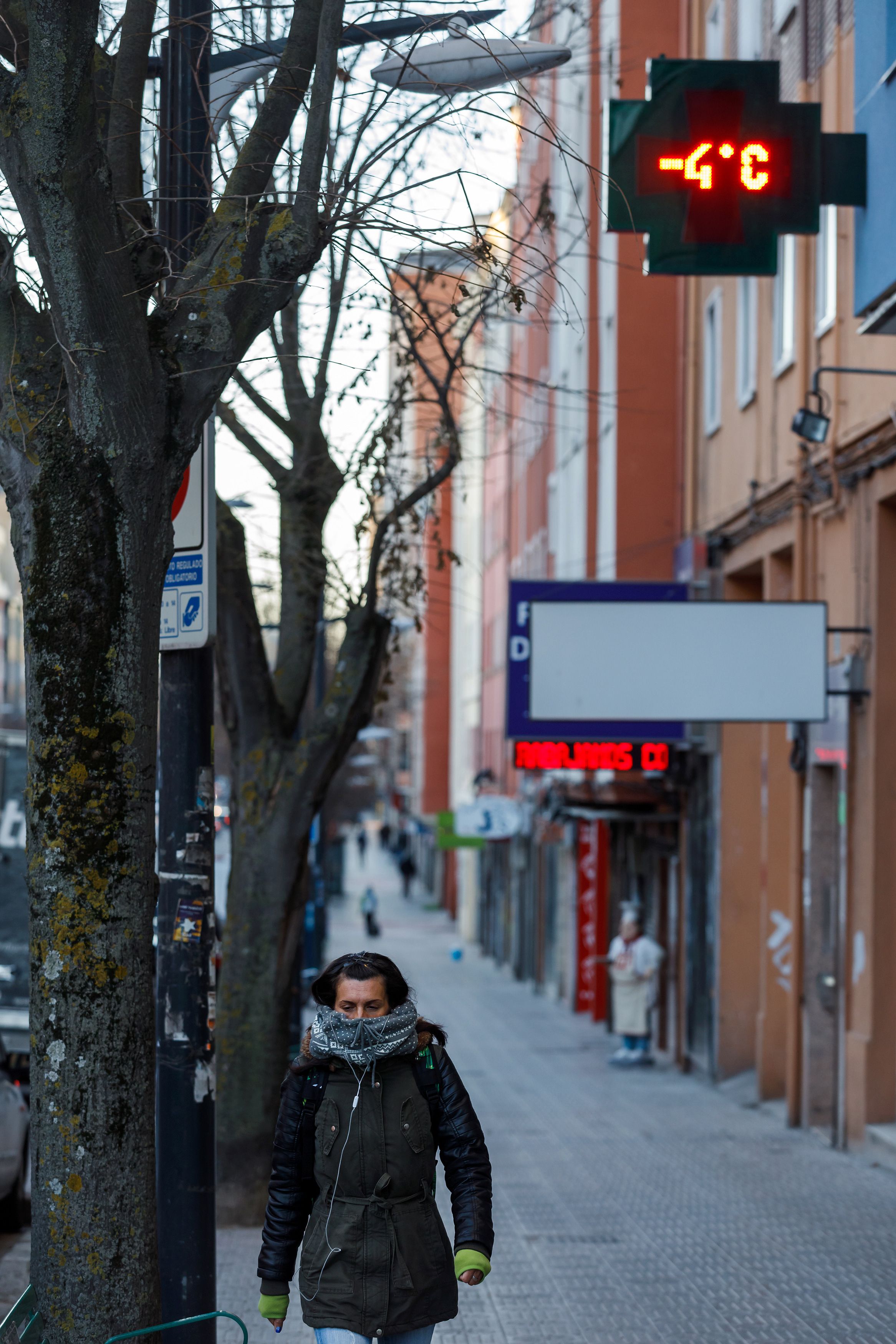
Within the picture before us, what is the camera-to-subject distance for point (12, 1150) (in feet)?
32.5

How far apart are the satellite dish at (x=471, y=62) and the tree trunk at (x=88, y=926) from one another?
2.66 metres

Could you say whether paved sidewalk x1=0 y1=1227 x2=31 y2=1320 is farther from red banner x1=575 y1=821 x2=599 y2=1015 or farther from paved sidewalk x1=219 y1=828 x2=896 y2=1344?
red banner x1=575 y1=821 x2=599 y2=1015

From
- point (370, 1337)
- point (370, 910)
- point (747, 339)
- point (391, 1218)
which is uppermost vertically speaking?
point (747, 339)

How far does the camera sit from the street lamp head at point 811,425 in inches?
520

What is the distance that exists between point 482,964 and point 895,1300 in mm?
35788

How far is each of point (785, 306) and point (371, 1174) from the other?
1270 centimetres

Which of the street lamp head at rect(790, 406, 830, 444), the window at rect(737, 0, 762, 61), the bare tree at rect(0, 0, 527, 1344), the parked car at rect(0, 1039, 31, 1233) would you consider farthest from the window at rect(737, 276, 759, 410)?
the bare tree at rect(0, 0, 527, 1344)

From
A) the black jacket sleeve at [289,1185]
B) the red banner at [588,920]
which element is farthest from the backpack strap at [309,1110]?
the red banner at [588,920]

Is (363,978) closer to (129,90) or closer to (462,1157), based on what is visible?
(462,1157)

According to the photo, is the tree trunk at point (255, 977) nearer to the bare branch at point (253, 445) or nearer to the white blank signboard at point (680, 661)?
the bare branch at point (253, 445)

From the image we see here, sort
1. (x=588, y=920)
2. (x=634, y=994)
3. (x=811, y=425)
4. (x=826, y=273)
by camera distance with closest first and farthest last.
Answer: (x=811, y=425), (x=826, y=273), (x=634, y=994), (x=588, y=920)

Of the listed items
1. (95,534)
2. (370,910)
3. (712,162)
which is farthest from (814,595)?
(370,910)

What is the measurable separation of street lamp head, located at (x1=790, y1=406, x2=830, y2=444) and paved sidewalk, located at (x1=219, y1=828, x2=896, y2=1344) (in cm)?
519

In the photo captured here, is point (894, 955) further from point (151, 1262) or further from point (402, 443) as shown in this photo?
point (151, 1262)
